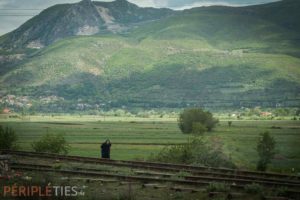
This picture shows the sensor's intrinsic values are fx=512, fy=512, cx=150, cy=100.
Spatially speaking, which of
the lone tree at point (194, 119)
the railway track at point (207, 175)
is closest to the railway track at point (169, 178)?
the railway track at point (207, 175)

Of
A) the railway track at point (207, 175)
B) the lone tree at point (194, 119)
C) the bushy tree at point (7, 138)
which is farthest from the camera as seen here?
the lone tree at point (194, 119)

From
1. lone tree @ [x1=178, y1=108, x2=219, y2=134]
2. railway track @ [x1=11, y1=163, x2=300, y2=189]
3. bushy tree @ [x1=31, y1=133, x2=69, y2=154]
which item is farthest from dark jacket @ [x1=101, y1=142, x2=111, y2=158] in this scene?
lone tree @ [x1=178, y1=108, x2=219, y2=134]

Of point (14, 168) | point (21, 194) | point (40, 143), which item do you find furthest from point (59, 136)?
point (21, 194)

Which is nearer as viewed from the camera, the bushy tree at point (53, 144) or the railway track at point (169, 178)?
the railway track at point (169, 178)

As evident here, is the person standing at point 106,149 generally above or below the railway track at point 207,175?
above

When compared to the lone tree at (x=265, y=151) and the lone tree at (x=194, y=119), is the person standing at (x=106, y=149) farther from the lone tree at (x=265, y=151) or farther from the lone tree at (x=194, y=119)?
the lone tree at (x=194, y=119)

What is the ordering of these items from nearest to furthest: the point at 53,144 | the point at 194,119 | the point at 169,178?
the point at 169,178
the point at 53,144
the point at 194,119

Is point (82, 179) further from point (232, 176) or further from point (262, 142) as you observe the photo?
point (262, 142)

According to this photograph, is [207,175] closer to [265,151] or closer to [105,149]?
[105,149]

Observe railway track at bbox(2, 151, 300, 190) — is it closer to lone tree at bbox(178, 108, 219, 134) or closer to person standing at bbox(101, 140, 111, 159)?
person standing at bbox(101, 140, 111, 159)

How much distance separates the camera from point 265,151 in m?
39.8

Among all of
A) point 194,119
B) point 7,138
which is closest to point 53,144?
point 7,138

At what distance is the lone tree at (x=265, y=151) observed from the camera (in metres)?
38.4

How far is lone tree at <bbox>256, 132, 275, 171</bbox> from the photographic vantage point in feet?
126
